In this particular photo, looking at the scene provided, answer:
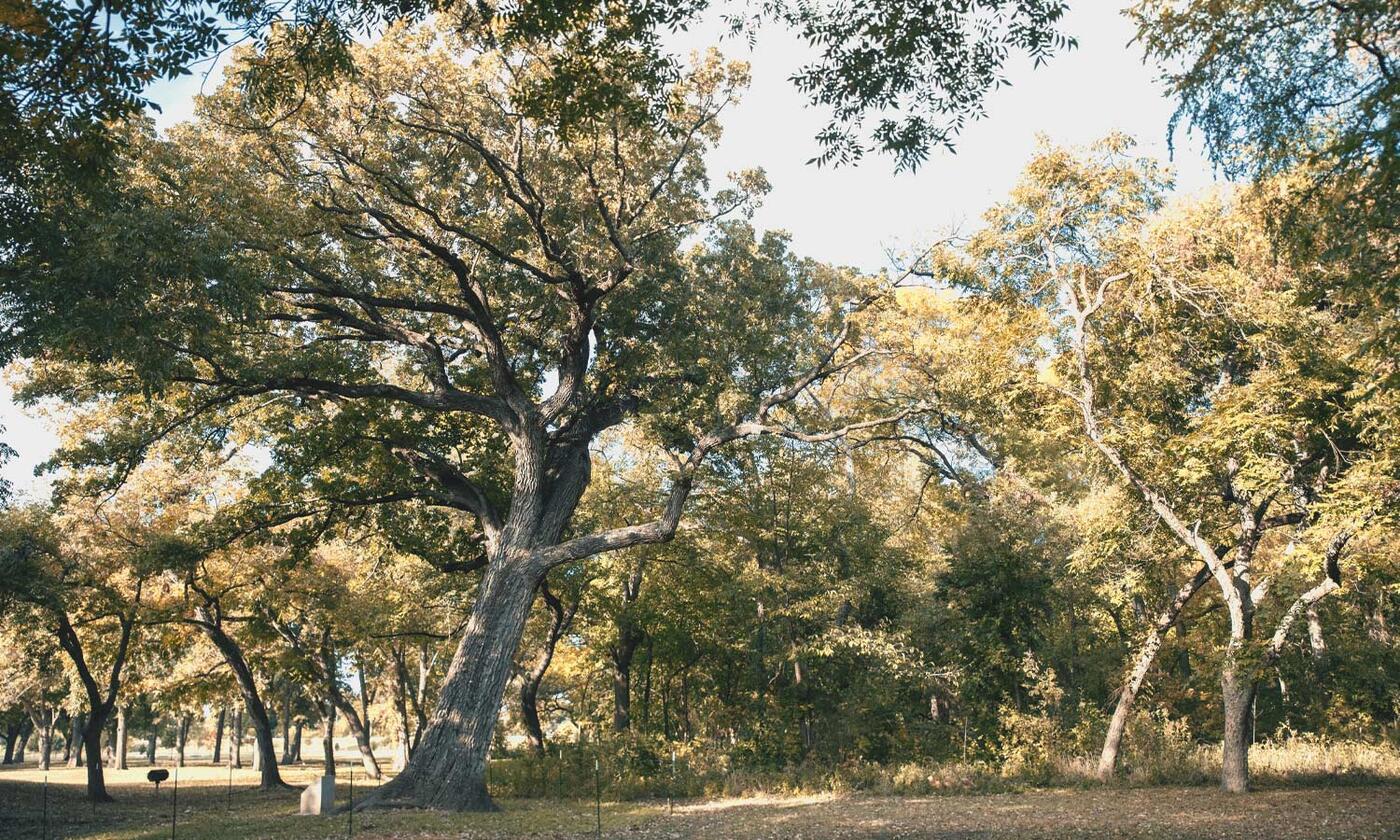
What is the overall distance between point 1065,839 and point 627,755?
12.1 meters

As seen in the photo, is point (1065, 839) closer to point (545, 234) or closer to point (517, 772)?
point (545, 234)

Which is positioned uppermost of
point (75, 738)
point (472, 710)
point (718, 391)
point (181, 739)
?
point (718, 391)

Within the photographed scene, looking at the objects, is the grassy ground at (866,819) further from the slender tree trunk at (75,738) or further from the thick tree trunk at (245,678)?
the slender tree trunk at (75,738)

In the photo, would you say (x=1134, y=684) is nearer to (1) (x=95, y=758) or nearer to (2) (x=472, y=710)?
(2) (x=472, y=710)

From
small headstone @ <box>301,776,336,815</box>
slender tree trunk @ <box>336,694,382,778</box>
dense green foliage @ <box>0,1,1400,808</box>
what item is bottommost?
slender tree trunk @ <box>336,694,382,778</box>

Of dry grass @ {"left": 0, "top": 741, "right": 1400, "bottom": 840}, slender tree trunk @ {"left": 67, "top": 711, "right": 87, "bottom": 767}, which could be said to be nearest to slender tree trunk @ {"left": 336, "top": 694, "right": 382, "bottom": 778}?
dry grass @ {"left": 0, "top": 741, "right": 1400, "bottom": 840}

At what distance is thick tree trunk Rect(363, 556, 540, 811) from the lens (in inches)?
525

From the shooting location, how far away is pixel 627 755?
64.7 ft

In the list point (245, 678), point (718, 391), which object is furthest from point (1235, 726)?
point (245, 678)

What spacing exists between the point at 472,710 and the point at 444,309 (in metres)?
6.92

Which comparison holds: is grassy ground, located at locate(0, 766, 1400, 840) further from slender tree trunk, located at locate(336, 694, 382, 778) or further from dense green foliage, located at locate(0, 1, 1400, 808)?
slender tree trunk, located at locate(336, 694, 382, 778)

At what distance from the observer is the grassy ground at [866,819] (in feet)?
33.6

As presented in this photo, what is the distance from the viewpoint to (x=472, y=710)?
1383cm

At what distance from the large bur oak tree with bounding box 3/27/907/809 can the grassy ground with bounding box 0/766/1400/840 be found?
2046 mm
